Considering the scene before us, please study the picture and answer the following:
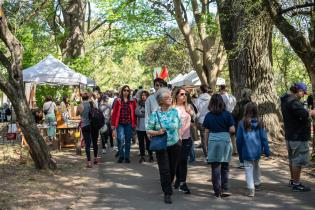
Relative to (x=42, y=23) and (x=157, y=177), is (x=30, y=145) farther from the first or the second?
(x=42, y=23)

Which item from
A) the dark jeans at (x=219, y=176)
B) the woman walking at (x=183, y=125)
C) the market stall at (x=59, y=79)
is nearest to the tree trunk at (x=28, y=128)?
the woman walking at (x=183, y=125)

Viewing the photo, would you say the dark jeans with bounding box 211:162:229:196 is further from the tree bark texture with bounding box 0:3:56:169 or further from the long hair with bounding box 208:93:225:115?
the tree bark texture with bounding box 0:3:56:169

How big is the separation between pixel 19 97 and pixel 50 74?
19.4 ft

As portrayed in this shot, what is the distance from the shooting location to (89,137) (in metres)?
10.7

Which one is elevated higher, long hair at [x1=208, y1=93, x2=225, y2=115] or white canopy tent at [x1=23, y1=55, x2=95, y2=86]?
white canopy tent at [x1=23, y1=55, x2=95, y2=86]

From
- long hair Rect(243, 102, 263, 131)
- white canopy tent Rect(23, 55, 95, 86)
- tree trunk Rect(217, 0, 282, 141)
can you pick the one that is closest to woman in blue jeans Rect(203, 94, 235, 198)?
long hair Rect(243, 102, 263, 131)

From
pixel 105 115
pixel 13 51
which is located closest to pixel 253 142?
pixel 13 51

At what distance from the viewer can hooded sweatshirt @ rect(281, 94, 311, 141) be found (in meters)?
7.42

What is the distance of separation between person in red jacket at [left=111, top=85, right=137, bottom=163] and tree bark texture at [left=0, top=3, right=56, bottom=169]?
6.91 ft

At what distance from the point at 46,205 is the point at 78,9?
1854 cm

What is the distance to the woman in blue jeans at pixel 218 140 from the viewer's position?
7125mm

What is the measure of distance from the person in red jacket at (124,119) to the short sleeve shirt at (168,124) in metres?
4.08

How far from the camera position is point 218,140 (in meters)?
7.18

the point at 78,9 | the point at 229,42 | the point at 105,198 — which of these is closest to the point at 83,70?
the point at 78,9
